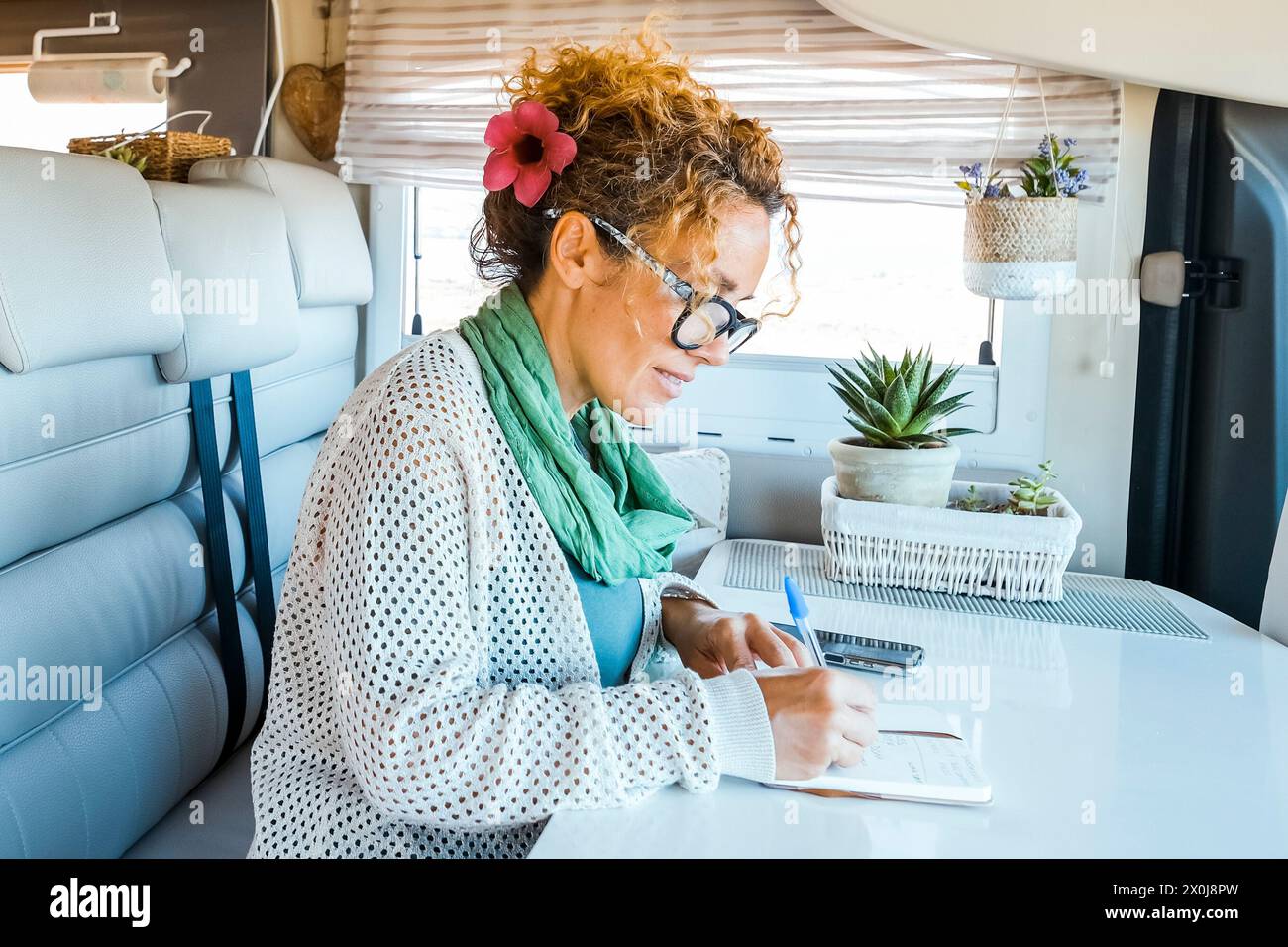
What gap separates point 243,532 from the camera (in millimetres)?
2070

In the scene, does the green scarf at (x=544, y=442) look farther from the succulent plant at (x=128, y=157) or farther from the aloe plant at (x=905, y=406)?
the succulent plant at (x=128, y=157)

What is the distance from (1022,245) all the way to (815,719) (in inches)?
46.7

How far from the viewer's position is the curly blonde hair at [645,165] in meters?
1.11

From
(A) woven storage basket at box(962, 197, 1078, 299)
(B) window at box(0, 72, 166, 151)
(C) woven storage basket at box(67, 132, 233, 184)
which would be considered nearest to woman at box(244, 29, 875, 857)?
(A) woven storage basket at box(962, 197, 1078, 299)

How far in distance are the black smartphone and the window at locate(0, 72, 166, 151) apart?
2.06m

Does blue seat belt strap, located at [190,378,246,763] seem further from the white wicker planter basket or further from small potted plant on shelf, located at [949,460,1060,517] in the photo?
small potted plant on shelf, located at [949,460,1060,517]

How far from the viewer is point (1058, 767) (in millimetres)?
1055

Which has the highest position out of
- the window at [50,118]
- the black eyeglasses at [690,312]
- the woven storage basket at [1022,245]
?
the window at [50,118]

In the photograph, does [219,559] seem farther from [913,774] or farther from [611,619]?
[913,774]

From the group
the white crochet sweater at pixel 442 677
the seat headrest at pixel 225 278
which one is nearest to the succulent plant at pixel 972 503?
the white crochet sweater at pixel 442 677

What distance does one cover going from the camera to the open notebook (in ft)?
3.12

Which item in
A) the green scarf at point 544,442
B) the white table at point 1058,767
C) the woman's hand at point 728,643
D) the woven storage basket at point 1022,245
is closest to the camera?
the white table at point 1058,767

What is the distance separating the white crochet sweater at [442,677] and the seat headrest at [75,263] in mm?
570
